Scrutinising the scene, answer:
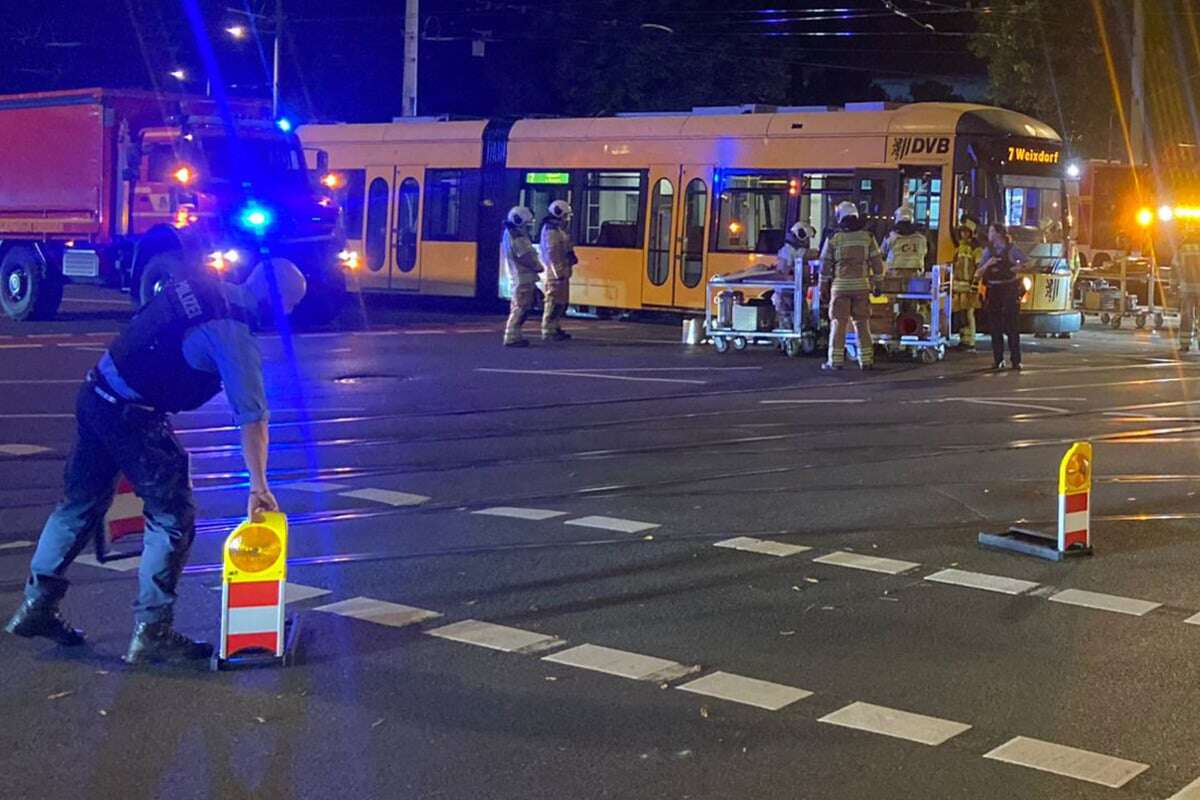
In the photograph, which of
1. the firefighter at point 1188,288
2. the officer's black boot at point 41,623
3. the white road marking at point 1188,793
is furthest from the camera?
the firefighter at point 1188,288

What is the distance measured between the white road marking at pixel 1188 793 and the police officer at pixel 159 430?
334cm

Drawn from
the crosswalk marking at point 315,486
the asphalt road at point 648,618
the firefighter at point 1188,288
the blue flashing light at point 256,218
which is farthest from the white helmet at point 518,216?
the crosswalk marking at point 315,486

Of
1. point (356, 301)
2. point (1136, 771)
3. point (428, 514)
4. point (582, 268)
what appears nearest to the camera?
point (1136, 771)

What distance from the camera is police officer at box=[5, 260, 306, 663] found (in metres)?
6.08

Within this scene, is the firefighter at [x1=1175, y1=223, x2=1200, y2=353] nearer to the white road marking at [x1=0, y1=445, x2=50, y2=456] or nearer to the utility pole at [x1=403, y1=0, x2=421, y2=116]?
the white road marking at [x1=0, y1=445, x2=50, y2=456]

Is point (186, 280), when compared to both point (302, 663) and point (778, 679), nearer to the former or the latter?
point (302, 663)

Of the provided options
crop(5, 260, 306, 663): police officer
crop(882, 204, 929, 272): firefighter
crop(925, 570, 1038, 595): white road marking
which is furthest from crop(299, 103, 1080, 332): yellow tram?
crop(5, 260, 306, 663): police officer

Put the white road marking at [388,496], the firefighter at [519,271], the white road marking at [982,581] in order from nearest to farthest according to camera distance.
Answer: the white road marking at [982,581], the white road marking at [388,496], the firefighter at [519,271]

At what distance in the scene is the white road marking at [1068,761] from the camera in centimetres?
519

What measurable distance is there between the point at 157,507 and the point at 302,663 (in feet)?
2.74

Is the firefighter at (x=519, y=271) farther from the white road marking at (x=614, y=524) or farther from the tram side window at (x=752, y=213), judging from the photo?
the white road marking at (x=614, y=524)

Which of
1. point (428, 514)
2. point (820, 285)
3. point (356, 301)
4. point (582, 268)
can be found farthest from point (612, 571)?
point (356, 301)

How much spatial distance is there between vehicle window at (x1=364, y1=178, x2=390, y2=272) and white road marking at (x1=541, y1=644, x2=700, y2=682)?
24.1 m

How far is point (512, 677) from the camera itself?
6.25 metres
